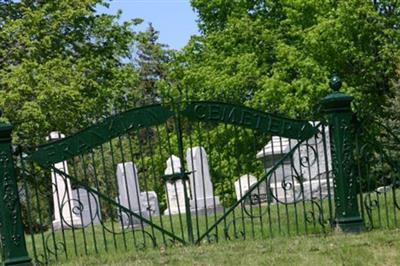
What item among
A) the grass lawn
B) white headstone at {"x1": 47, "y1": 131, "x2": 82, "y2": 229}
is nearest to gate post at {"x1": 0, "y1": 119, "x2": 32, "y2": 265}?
white headstone at {"x1": 47, "y1": 131, "x2": 82, "y2": 229}

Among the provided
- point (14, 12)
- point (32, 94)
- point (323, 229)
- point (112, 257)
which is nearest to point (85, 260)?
point (112, 257)

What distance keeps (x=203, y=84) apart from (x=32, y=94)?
793 cm

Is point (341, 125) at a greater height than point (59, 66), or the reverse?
point (59, 66)

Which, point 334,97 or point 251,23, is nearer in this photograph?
point 334,97

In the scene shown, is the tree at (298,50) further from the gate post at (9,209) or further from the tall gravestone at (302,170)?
the gate post at (9,209)

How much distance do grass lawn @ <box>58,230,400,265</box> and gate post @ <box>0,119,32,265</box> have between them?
66 cm

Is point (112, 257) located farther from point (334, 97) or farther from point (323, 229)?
point (334, 97)

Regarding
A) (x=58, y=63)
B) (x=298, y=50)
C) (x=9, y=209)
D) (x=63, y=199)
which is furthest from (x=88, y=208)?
(x=298, y=50)

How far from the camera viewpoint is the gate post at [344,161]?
317 inches

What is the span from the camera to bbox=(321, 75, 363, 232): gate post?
8.06m

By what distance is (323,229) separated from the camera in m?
8.51

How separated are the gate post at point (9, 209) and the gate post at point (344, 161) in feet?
12.4

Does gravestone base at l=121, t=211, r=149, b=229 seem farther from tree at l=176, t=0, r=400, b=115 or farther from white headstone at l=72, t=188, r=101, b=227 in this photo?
tree at l=176, t=0, r=400, b=115

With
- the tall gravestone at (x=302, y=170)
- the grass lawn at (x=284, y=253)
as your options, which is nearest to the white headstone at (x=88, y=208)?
the grass lawn at (x=284, y=253)
